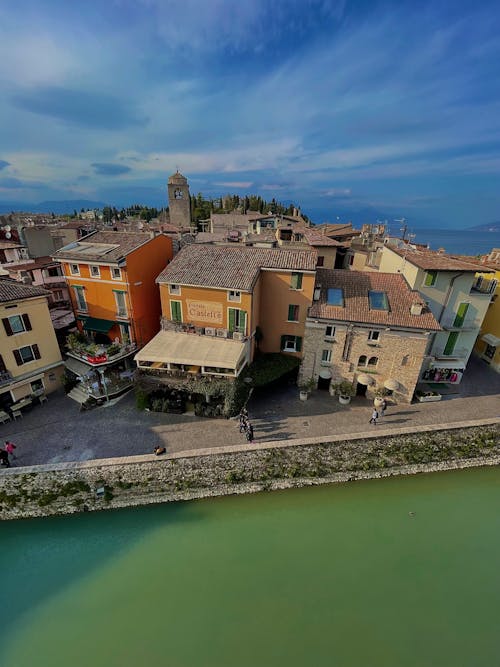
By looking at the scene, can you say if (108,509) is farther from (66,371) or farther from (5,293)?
(5,293)

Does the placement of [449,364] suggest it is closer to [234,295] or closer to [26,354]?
[234,295]

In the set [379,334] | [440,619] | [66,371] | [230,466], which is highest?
[379,334]

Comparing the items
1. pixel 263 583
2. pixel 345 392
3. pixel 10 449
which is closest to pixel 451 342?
pixel 345 392

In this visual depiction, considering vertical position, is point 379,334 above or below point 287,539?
above

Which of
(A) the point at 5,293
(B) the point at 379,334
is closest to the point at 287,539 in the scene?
(B) the point at 379,334

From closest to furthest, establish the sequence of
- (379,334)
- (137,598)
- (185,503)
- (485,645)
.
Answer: (485,645) → (137,598) → (185,503) → (379,334)

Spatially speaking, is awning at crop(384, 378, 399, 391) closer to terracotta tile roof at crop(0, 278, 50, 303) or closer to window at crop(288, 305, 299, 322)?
window at crop(288, 305, 299, 322)

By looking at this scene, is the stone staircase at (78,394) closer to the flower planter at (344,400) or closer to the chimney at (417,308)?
the flower planter at (344,400)
